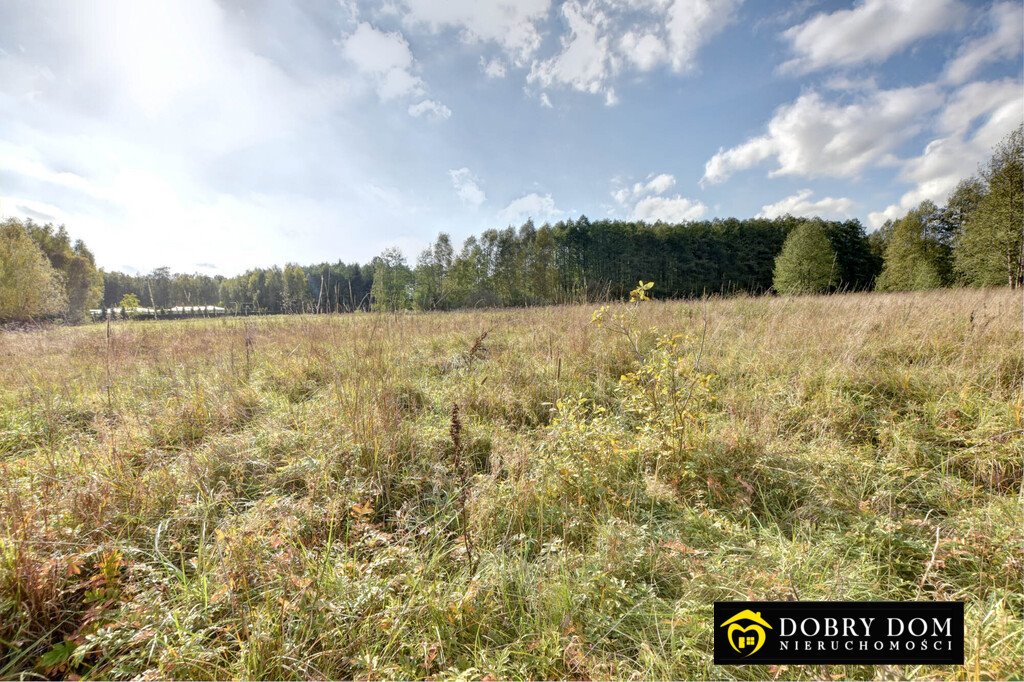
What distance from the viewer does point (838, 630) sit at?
133 cm

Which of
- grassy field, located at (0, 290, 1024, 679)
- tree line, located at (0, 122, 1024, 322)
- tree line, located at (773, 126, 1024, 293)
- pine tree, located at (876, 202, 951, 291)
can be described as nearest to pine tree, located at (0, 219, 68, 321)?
Result: tree line, located at (0, 122, 1024, 322)

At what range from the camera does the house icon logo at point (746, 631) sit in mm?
1295

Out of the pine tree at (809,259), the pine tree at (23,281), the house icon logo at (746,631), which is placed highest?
the pine tree at (809,259)

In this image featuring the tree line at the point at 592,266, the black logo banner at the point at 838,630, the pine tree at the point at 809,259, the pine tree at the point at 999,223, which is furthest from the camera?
the pine tree at the point at 809,259

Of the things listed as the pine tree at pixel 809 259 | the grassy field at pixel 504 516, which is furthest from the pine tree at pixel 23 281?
the pine tree at pixel 809 259

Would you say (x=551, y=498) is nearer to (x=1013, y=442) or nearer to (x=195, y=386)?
(x=1013, y=442)

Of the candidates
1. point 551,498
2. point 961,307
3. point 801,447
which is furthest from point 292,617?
point 961,307

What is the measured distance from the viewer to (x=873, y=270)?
121 feet

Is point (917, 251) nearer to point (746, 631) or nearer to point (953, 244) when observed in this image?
point (953, 244)

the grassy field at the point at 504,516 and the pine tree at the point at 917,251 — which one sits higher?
the pine tree at the point at 917,251

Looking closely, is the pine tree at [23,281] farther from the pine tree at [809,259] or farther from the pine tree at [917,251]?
the pine tree at [917,251]

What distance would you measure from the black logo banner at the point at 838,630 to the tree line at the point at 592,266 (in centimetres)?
474

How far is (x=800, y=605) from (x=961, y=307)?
7.22 metres

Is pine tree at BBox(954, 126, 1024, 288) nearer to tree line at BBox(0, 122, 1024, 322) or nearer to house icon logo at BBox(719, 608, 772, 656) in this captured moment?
tree line at BBox(0, 122, 1024, 322)
